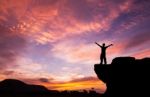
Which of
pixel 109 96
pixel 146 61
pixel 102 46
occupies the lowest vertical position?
pixel 109 96

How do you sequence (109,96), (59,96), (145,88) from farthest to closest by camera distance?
(59,96)
(109,96)
(145,88)

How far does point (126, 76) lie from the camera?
31.7m

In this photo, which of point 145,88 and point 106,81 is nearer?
point 145,88

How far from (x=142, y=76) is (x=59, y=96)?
374 ft

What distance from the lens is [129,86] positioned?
31578mm

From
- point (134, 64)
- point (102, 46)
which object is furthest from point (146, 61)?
point (102, 46)

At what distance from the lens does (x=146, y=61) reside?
30.8 meters

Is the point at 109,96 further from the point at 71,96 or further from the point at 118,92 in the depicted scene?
the point at 71,96

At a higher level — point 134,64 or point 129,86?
point 134,64

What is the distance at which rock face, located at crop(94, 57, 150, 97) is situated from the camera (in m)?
30.7

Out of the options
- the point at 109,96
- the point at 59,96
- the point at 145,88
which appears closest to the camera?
the point at 145,88

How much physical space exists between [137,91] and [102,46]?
715 cm

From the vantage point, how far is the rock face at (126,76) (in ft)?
101

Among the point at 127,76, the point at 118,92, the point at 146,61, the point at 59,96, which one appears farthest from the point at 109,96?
the point at 59,96
